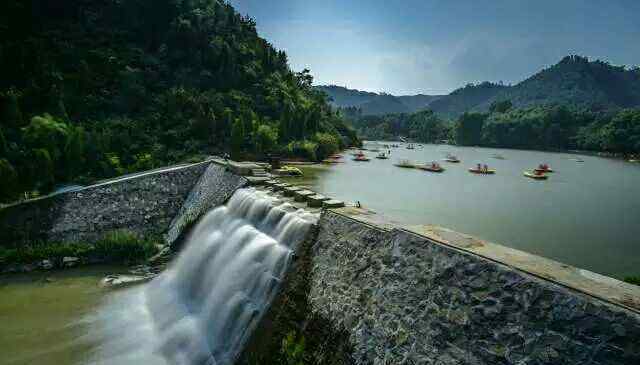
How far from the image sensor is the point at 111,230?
18.5 meters

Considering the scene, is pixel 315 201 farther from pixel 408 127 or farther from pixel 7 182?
pixel 408 127

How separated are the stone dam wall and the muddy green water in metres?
2.48

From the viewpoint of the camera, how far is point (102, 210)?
60.8 feet

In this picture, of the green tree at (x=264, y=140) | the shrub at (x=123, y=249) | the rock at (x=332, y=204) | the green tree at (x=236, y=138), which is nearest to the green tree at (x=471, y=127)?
the green tree at (x=264, y=140)

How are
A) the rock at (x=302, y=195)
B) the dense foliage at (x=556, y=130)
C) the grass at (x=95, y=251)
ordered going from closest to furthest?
the rock at (x=302, y=195)
the grass at (x=95, y=251)
the dense foliage at (x=556, y=130)

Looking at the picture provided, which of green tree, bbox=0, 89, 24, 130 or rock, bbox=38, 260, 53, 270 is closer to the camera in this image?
rock, bbox=38, 260, 53, 270

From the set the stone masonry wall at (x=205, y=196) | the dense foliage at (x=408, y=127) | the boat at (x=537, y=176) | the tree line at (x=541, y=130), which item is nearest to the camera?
Answer: the stone masonry wall at (x=205, y=196)

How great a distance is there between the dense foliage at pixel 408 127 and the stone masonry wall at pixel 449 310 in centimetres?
14810

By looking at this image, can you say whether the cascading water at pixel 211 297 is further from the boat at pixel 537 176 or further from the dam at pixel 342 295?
the boat at pixel 537 176

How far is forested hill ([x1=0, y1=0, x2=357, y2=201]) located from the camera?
26078mm

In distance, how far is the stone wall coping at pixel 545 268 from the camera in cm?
477

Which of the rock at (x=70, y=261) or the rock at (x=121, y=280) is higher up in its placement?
the rock at (x=70, y=261)

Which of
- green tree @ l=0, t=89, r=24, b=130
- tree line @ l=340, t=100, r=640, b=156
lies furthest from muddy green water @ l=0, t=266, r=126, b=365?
tree line @ l=340, t=100, r=640, b=156

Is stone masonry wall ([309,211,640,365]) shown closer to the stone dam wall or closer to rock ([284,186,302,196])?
rock ([284,186,302,196])
